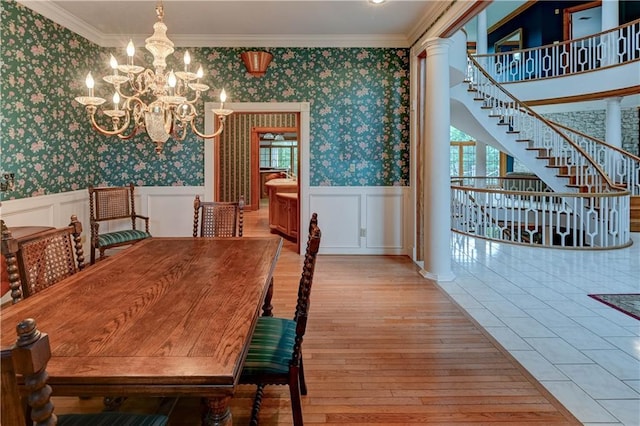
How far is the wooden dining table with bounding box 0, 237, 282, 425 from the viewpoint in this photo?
0.98 m

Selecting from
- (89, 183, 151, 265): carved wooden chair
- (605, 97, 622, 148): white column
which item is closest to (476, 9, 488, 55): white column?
(605, 97, 622, 148): white column

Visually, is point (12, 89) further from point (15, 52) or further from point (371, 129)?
point (371, 129)

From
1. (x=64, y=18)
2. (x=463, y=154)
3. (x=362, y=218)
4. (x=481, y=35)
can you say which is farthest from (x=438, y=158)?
(x=463, y=154)

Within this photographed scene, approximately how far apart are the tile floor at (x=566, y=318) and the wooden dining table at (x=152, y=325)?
1738mm

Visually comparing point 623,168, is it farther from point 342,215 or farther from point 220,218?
point 220,218

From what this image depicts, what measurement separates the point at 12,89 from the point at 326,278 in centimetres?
344

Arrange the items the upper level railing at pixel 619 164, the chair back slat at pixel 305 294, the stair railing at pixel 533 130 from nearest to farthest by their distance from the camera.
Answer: the chair back slat at pixel 305 294, the stair railing at pixel 533 130, the upper level railing at pixel 619 164

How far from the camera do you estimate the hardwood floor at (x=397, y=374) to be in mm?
1896

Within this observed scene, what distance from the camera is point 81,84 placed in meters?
4.54

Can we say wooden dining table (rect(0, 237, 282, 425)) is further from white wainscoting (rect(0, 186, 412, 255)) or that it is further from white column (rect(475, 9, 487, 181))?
white column (rect(475, 9, 487, 181))

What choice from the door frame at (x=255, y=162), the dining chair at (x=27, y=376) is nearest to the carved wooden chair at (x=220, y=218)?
the dining chair at (x=27, y=376)

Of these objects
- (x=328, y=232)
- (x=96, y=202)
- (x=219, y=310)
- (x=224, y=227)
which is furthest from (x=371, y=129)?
(x=219, y=310)

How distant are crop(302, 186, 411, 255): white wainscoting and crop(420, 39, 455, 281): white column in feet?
3.48

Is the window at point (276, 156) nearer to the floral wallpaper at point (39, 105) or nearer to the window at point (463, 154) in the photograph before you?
the window at point (463, 154)
